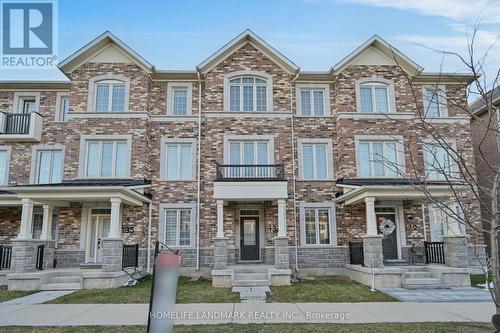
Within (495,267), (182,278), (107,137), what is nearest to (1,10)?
(107,137)

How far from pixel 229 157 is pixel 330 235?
5.50 metres

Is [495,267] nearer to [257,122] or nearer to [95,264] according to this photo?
[257,122]

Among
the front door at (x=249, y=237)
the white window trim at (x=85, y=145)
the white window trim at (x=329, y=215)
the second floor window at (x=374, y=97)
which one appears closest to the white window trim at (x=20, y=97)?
the white window trim at (x=85, y=145)

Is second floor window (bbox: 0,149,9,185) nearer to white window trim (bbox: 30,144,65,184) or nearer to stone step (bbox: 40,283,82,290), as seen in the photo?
white window trim (bbox: 30,144,65,184)

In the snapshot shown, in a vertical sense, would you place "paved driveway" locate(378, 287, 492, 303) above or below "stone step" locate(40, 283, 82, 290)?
below

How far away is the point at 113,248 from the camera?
498 inches

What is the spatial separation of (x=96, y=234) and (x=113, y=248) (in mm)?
2874

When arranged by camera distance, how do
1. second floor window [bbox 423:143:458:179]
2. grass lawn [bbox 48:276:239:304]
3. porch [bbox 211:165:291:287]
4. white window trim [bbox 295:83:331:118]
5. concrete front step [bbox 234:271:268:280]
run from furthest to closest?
white window trim [bbox 295:83:331:118] → porch [bbox 211:165:291:287] → concrete front step [bbox 234:271:268:280] → grass lawn [bbox 48:276:239:304] → second floor window [bbox 423:143:458:179]

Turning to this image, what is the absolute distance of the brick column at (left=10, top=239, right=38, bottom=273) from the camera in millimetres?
12555

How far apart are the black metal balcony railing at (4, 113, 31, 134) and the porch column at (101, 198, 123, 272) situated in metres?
6.41

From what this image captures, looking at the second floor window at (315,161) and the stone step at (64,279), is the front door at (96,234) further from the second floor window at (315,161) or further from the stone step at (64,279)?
the second floor window at (315,161)

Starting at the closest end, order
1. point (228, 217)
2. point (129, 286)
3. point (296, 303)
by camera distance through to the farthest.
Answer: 1. point (296, 303)
2. point (129, 286)
3. point (228, 217)

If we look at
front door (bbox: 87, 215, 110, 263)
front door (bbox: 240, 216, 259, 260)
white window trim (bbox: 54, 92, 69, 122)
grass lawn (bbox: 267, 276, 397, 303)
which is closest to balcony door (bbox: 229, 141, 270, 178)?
front door (bbox: 240, 216, 259, 260)

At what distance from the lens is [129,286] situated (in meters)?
12.4
